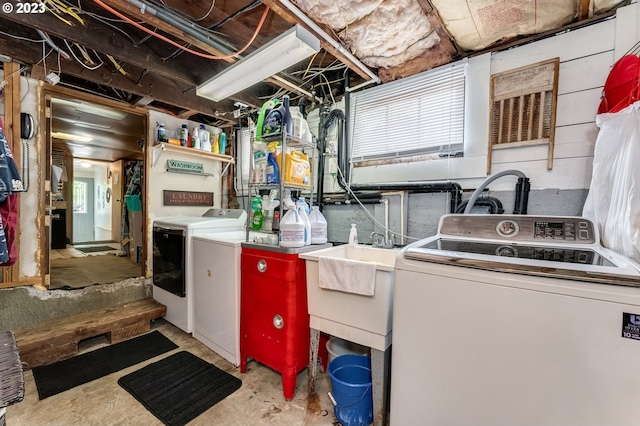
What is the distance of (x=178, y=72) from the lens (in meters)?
2.34

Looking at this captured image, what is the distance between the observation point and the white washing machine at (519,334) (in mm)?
796

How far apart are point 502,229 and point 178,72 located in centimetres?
268

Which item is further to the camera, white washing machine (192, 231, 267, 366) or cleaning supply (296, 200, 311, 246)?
white washing machine (192, 231, 267, 366)

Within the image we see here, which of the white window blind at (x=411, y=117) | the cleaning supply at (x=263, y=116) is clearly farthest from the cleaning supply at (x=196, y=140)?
the white window blind at (x=411, y=117)

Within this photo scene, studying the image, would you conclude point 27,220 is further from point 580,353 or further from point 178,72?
point 580,353

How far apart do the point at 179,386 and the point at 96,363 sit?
809 mm

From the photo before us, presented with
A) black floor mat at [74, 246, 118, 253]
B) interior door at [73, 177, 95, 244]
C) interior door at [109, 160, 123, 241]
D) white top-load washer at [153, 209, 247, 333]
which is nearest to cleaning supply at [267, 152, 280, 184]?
white top-load washer at [153, 209, 247, 333]

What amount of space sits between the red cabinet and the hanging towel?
24 centimetres

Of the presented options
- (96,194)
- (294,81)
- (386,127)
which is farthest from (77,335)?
(96,194)

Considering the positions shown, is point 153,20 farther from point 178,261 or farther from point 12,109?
point 178,261

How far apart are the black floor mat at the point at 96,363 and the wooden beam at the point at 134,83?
228 cm

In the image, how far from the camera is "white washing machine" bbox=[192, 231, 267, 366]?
76.6 inches

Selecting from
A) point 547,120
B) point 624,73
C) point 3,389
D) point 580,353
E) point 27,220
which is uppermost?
point 624,73

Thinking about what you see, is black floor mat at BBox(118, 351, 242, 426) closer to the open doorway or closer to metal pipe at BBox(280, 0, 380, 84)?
the open doorway
